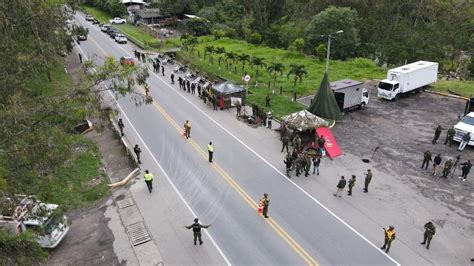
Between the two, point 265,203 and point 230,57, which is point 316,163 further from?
point 230,57

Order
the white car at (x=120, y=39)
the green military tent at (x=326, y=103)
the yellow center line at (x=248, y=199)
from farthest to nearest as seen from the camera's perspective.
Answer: the white car at (x=120, y=39), the green military tent at (x=326, y=103), the yellow center line at (x=248, y=199)

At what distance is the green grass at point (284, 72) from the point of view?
32.3m

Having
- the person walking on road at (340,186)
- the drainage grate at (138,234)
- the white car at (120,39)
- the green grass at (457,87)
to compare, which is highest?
the white car at (120,39)

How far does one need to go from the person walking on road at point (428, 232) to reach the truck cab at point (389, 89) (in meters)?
18.4

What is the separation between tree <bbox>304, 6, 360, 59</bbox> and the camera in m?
47.4

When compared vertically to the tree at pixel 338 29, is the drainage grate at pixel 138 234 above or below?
below

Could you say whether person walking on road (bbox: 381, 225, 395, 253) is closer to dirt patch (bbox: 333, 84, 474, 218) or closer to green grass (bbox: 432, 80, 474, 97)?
dirt patch (bbox: 333, 84, 474, 218)

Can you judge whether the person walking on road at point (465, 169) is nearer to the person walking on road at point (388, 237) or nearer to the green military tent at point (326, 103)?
the person walking on road at point (388, 237)

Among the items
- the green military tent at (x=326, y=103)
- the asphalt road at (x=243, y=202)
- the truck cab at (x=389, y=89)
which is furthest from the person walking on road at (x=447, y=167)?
the truck cab at (x=389, y=89)

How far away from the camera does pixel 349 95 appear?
29031mm

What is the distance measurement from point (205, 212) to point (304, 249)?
4.79m

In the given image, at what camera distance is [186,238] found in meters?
15.7

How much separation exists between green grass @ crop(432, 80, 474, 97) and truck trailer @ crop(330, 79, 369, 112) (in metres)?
9.40

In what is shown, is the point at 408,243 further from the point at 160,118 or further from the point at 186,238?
the point at 160,118
